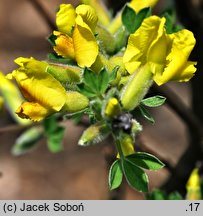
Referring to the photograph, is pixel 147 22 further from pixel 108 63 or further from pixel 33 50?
pixel 33 50

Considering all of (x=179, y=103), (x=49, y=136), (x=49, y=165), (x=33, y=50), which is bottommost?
(x=49, y=165)

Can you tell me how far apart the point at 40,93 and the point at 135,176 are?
0.82 feet

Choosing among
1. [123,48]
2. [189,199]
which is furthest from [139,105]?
[189,199]

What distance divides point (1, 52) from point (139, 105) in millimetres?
2362

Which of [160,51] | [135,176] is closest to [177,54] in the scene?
[160,51]

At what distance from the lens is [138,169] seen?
1.09 meters

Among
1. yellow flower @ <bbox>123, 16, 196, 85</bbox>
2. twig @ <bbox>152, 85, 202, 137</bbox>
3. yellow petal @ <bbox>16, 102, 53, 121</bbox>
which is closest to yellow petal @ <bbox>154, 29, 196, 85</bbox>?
yellow flower @ <bbox>123, 16, 196, 85</bbox>

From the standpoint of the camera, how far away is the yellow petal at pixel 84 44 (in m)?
1.03

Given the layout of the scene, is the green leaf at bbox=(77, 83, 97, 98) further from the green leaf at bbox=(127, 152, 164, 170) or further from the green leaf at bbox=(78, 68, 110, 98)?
the green leaf at bbox=(127, 152, 164, 170)

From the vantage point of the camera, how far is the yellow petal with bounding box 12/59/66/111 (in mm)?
1045

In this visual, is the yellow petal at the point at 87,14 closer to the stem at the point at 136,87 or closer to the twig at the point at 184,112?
the stem at the point at 136,87

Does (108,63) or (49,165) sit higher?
(108,63)

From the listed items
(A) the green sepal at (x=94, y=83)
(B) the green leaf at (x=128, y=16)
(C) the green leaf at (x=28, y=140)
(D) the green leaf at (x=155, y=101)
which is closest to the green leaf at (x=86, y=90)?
(A) the green sepal at (x=94, y=83)

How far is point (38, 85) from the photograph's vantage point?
1050mm
